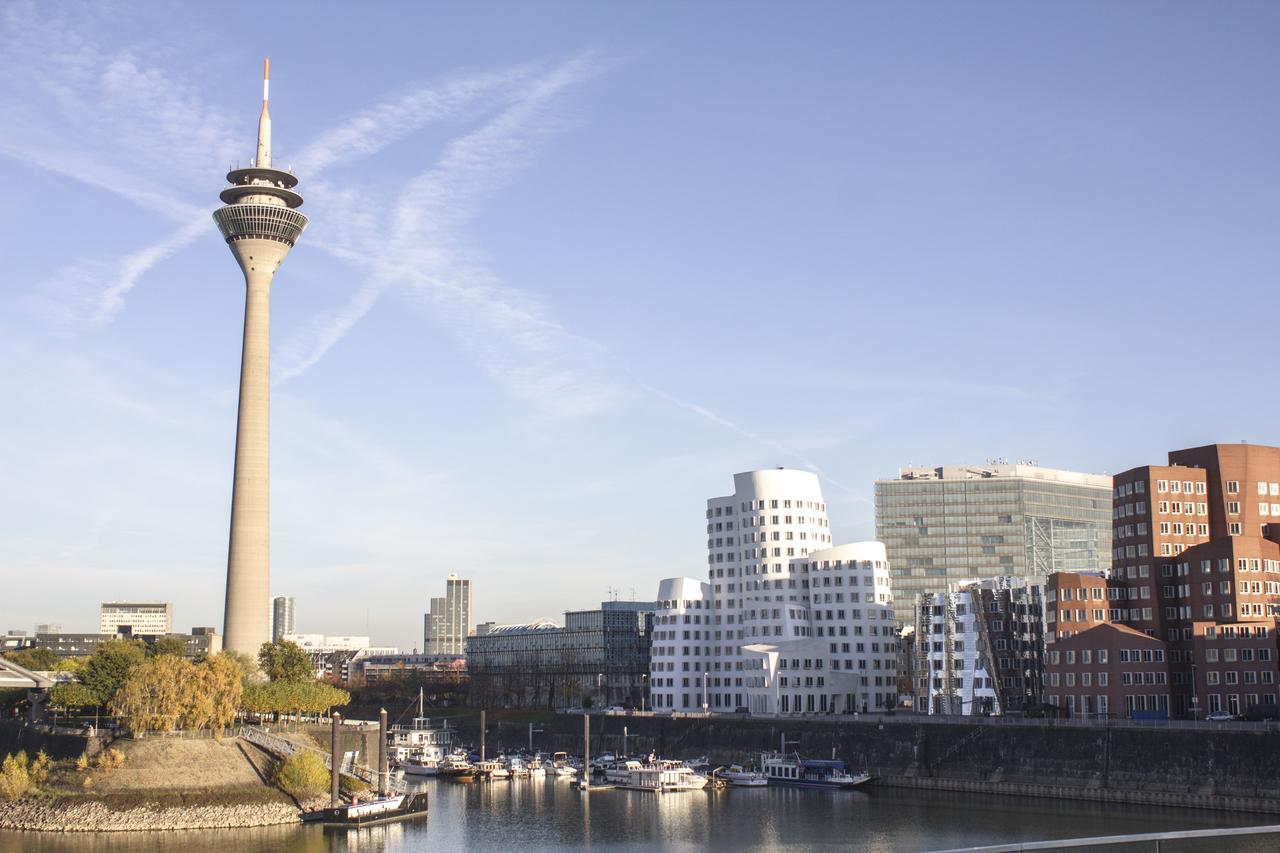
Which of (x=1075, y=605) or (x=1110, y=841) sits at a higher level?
(x=1075, y=605)

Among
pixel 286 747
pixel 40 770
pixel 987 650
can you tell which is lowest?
pixel 40 770

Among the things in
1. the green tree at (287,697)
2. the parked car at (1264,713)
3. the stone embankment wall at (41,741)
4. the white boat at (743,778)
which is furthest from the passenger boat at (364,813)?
the parked car at (1264,713)

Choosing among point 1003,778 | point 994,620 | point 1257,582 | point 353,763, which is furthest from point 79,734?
point 1257,582

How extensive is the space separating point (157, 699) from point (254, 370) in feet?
186

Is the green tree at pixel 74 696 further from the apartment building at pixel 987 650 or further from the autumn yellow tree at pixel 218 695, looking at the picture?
the apartment building at pixel 987 650

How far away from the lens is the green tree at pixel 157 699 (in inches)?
Result: 4441

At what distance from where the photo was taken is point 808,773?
465ft

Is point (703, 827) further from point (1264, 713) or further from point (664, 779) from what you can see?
point (1264, 713)

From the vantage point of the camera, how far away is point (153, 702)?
114 m

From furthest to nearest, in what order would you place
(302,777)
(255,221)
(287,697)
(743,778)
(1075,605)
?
(255,221)
(743,778)
(1075,605)
(287,697)
(302,777)

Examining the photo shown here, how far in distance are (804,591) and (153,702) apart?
107m

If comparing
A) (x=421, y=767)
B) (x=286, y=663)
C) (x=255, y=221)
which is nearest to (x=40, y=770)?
(x=286, y=663)

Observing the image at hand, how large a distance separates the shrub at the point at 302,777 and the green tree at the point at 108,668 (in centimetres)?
2418

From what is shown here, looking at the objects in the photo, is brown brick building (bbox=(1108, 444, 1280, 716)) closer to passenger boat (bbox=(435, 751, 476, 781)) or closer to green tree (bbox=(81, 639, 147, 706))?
passenger boat (bbox=(435, 751, 476, 781))
